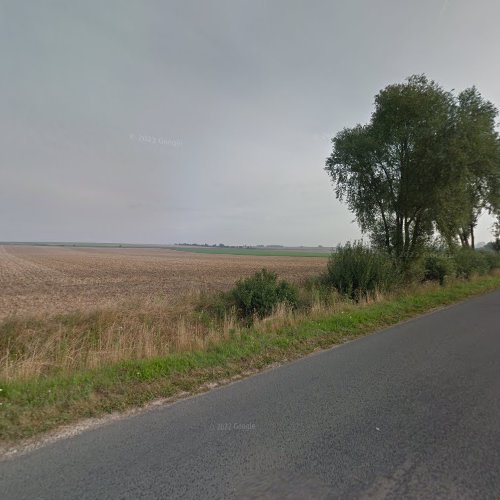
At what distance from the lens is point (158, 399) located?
3865mm

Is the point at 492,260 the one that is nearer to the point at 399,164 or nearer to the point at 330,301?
the point at 399,164

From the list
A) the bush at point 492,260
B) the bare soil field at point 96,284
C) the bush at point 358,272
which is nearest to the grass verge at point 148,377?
the bush at point 358,272

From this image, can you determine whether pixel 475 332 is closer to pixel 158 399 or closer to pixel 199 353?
pixel 199 353

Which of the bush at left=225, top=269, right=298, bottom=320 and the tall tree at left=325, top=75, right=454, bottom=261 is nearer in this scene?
the bush at left=225, top=269, right=298, bottom=320

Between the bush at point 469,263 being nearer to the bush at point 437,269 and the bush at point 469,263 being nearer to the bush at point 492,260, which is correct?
the bush at point 492,260

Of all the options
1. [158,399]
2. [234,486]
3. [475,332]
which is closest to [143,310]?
[158,399]

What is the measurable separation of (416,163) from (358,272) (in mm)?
7501

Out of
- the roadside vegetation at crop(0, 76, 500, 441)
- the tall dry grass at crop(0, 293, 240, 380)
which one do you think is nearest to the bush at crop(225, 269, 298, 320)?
the roadside vegetation at crop(0, 76, 500, 441)

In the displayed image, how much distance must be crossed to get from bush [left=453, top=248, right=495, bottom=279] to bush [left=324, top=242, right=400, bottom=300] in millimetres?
8759

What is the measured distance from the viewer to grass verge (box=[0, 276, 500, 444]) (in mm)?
3434

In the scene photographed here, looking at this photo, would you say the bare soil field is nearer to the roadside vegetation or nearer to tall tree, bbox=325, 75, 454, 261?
the roadside vegetation

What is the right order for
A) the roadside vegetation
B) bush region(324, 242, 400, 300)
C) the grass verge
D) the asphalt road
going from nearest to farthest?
1. the asphalt road
2. the grass verge
3. the roadside vegetation
4. bush region(324, 242, 400, 300)

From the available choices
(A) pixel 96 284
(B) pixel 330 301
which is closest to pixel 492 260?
(B) pixel 330 301

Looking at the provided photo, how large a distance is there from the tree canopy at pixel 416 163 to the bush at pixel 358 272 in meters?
4.59
